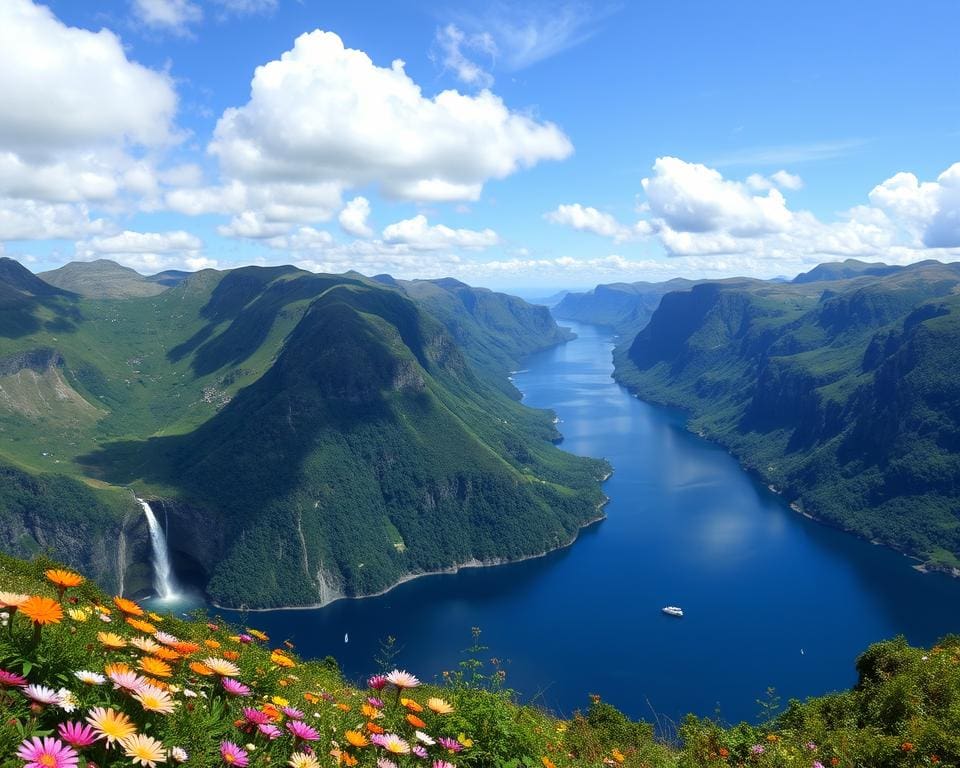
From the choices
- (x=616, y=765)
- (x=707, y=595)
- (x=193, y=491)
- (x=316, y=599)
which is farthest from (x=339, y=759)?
(x=193, y=491)

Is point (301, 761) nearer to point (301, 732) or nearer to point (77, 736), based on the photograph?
point (301, 732)

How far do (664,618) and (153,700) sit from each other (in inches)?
5832

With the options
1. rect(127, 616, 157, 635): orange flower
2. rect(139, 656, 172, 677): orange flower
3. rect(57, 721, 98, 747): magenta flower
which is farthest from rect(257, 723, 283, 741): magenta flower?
rect(127, 616, 157, 635): orange flower

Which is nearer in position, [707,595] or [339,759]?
[339,759]

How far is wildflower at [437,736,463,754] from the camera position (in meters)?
8.24

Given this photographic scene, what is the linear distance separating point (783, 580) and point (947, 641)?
158m

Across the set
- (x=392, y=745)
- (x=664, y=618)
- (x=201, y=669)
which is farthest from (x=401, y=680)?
(x=664, y=618)

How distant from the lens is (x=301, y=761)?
20.4 ft

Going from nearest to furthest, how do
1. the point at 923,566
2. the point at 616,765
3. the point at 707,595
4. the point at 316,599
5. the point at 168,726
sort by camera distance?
the point at 168,726, the point at 616,765, the point at 707,595, the point at 316,599, the point at 923,566

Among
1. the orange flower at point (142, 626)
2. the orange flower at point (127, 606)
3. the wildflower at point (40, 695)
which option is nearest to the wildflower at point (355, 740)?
the wildflower at point (40, 695)

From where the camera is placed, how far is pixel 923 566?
17462 cm

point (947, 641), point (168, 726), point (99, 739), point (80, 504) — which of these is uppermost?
point (99, 739)

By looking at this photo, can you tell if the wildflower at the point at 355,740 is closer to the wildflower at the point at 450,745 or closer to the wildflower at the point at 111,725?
the wildflower at the point at 450,745

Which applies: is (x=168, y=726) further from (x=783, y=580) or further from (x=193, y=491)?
(x=193, y=491)
